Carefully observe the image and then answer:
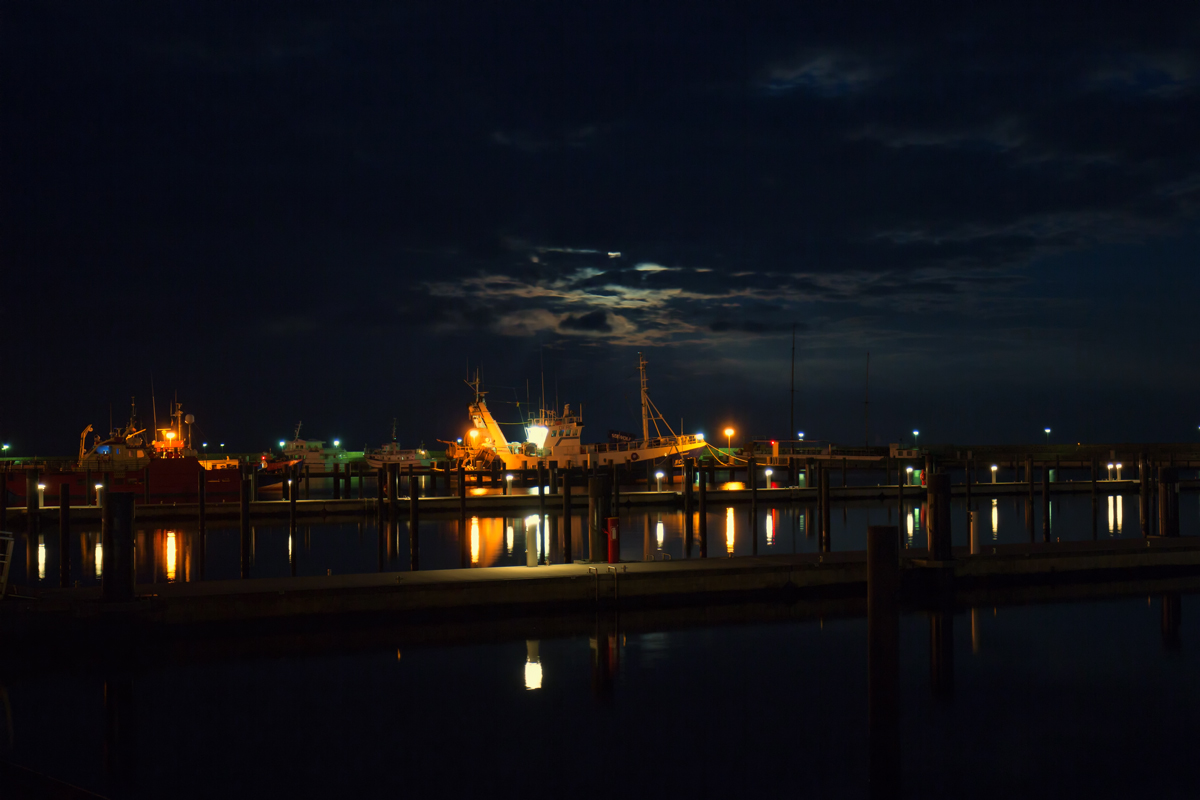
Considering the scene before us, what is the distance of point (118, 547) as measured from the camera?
1470 centimetres

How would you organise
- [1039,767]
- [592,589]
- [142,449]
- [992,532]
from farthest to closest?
[142,449]
[992,532]
[592,589]
[1039,767]

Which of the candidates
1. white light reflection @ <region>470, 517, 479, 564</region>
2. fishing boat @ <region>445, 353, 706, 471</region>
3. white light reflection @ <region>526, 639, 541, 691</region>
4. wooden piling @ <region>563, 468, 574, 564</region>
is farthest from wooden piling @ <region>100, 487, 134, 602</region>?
fishing boat @ <region>445, 353, 706, 471</region>

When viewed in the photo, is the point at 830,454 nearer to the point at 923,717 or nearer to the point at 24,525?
the point at 24,525

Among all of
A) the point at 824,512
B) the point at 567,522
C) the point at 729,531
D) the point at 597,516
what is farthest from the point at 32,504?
the point at 824,512

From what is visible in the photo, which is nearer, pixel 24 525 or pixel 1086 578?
pixel 1086 578

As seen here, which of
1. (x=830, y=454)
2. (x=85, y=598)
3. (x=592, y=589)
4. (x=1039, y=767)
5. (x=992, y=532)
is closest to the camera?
(x=1039, y=767)

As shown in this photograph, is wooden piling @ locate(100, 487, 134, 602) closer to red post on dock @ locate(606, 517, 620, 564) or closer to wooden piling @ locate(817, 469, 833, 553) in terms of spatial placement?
red post on dock @ locate(606, 517, 620, 564)

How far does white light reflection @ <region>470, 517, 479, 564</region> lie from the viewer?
3010cm

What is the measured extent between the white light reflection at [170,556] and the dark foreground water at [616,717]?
9.90 metres

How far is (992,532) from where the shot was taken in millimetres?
37062

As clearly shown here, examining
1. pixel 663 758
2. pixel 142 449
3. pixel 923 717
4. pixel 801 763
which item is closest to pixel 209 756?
pixel 663 758

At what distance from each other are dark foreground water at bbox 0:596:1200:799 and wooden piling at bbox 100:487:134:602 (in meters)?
1.15

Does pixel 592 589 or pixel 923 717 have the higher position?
pixel 592 589

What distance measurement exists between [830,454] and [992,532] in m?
43.8
